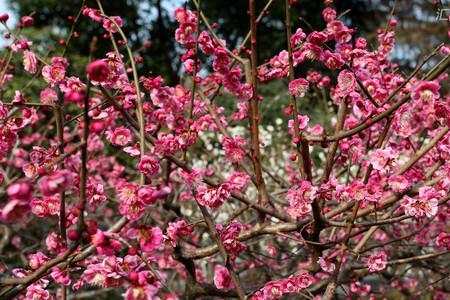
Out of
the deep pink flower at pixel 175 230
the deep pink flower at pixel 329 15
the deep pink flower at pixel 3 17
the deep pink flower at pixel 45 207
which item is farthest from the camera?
the deep pink flower at pixel 329 15

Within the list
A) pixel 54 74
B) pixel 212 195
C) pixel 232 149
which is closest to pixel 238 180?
pixel 212 195

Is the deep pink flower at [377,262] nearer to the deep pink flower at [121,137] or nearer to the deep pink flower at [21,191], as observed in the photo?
the deep pink flower at [121,137]

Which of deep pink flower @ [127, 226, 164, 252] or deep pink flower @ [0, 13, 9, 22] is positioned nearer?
deep pink flower @ [127, 226, 164, 252]

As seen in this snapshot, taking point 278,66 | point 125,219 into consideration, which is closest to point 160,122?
point 278,66

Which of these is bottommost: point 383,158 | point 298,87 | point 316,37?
point 383,158

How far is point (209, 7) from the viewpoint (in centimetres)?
1363

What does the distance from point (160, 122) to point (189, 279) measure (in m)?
0.93

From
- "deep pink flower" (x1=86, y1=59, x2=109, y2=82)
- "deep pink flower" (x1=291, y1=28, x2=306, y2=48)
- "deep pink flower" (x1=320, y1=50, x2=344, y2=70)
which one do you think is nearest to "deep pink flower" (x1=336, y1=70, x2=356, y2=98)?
"deep pink flower" (x1=320, y1=50, x2=344, y2=70)

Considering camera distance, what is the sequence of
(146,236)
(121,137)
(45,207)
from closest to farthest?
(146,236) < (45,207) < (121,137)

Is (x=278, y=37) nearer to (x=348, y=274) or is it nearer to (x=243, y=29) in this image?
(x=243, y=29)

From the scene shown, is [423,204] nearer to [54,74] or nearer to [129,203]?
[129,203]

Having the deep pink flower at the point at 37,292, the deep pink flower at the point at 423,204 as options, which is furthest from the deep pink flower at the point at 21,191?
the deep pink flower at the point at 423,204

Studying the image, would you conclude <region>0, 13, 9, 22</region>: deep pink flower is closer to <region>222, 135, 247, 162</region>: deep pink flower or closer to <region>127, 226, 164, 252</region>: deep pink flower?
<region>222, 135, 247, 162</region>: deep pink flower

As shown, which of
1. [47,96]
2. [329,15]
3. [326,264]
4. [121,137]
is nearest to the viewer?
[47,96]
